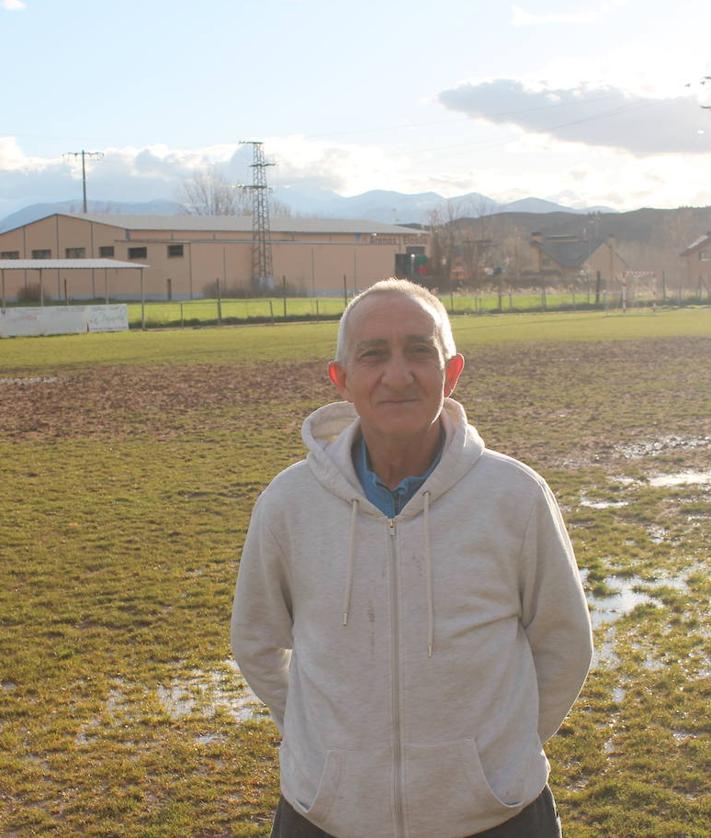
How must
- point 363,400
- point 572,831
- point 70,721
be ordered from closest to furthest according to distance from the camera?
1. point 363,400
2. point 572,831
3. point 70,721

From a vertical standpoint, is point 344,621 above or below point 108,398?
above

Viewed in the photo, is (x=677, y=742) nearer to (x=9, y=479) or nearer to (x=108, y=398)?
(x=9, y=479)

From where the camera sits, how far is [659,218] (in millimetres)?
177375

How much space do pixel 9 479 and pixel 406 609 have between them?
34.2ft

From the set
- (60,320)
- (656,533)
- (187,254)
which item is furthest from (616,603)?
(187,254)

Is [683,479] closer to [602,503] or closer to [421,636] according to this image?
[602,503]

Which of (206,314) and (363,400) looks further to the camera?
(206,314)

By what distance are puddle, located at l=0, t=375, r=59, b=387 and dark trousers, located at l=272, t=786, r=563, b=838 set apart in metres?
20.9

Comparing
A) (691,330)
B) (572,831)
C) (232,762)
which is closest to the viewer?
(572,831)

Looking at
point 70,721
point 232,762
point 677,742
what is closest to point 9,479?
point 70,721

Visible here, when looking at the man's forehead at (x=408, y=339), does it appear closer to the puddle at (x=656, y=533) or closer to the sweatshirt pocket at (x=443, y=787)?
the sweatshirt pocket at (x=443, y=787)

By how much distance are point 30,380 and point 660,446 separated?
14289 millimetres

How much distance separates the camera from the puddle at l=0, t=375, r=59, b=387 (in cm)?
2266

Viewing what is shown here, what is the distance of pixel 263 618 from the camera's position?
8.30ft
